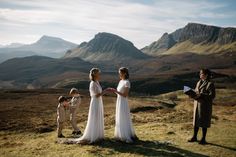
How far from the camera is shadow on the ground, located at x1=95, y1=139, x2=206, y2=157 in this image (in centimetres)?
1270

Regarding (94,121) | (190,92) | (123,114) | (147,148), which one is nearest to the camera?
(147,148)

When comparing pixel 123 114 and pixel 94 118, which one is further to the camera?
pixel 123 114

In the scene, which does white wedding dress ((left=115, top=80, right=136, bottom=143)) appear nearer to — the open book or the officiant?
the open book

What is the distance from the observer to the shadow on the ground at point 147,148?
41.7 feet

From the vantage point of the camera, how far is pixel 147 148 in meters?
13.3

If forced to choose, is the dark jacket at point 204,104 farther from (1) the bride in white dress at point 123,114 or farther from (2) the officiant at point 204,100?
(1) the bride in white dress at point 123,114

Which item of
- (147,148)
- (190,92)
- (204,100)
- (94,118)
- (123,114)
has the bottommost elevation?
(147,148)

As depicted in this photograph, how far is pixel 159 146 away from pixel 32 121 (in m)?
12.3

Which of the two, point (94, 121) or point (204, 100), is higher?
point (204, 100)

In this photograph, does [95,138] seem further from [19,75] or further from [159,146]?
[19,75]

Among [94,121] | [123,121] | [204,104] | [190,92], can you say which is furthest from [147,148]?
[204,104]

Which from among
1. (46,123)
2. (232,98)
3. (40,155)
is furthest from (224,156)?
(232,98)

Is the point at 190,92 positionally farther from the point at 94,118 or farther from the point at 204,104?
the point at 94,118

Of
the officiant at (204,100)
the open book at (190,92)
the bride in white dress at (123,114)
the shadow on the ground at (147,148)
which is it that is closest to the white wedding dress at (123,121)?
the bride in white dress at (123,114)
